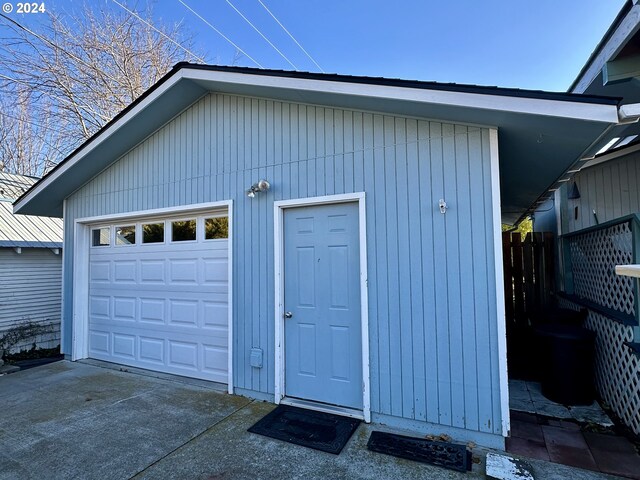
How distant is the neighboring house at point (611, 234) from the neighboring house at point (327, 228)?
2.68ft

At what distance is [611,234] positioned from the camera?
12.7 feet

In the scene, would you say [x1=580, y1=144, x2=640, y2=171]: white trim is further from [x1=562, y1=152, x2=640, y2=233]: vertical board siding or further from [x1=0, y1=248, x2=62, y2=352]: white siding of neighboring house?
[x1=0, y1=248, x2=62, y2=352]: white siding of neighboring house

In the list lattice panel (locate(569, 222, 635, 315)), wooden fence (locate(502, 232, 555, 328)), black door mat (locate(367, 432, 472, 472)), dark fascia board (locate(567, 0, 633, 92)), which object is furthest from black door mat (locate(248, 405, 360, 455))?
dark fascia board (locate(567, 0, 633, 92))

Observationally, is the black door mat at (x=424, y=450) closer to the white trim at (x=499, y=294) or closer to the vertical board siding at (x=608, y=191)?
the white trim at (x=499, y=294)

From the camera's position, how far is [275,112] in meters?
4.28

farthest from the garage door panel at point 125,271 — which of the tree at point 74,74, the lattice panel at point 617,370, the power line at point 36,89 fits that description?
the power line at point 36,89

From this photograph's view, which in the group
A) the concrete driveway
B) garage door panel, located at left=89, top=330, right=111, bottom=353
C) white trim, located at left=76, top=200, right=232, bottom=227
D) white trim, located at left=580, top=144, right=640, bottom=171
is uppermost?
white trim, located at left=580, top=144, right=640, bottom=171

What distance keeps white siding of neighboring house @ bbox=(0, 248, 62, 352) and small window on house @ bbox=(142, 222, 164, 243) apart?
373 cm

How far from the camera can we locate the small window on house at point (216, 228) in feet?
15.5

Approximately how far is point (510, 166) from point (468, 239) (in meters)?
1.68

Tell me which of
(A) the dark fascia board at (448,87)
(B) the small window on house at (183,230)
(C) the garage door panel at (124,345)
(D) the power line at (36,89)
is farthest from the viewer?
(D) the power line at (36,89)

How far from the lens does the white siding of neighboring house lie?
7.02 meters

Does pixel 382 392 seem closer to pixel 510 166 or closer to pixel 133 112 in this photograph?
pixel 510 166

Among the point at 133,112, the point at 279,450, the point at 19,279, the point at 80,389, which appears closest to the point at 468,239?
the point at 279,450
